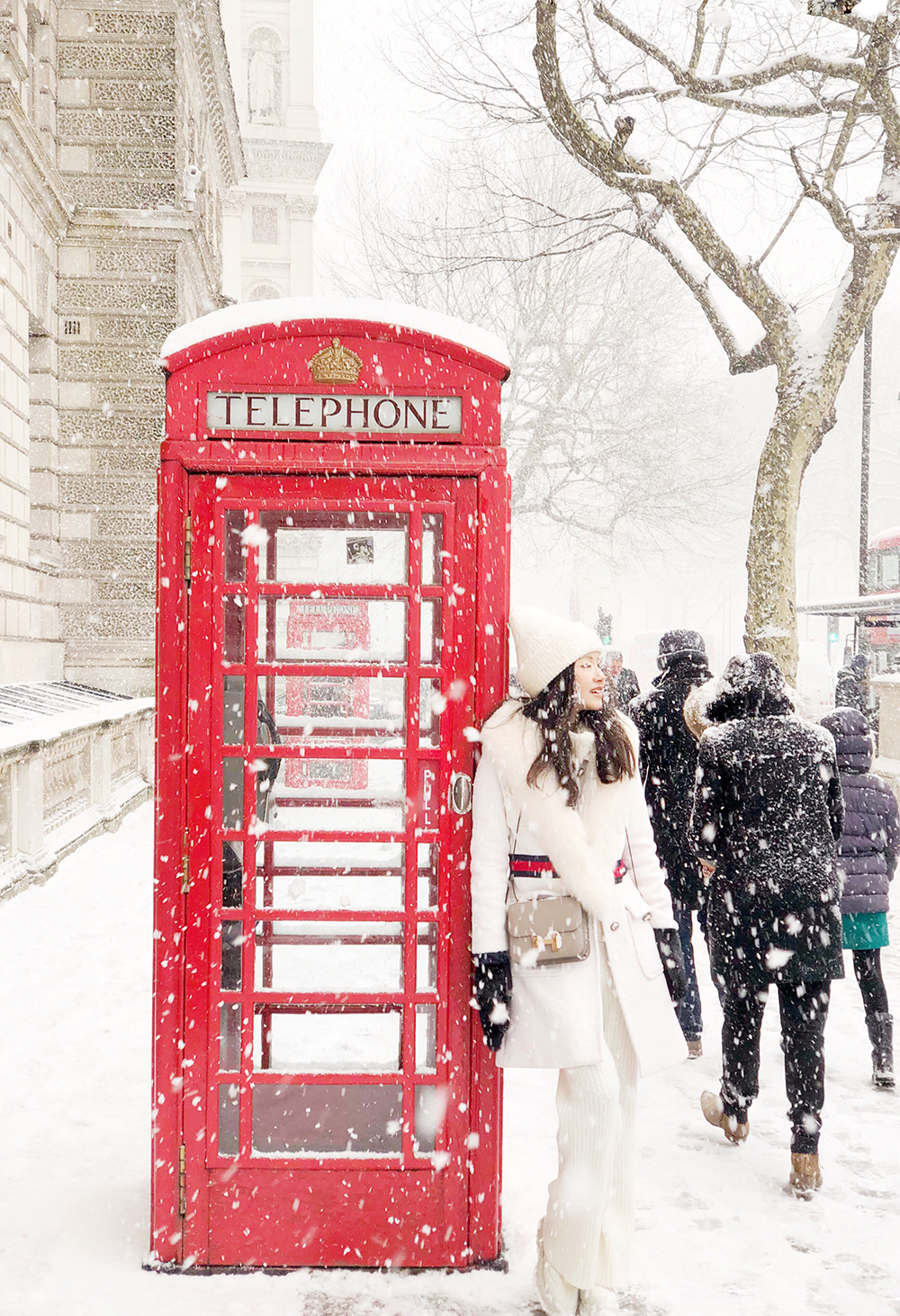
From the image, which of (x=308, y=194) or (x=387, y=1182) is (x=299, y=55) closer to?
(x=308, y=194)

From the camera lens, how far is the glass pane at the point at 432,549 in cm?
360

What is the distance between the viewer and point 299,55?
4584 centimetres

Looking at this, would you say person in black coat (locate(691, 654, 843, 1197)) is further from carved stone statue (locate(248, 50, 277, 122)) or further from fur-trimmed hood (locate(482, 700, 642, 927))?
carved stone statue (locate(248, 50, 277, 122))

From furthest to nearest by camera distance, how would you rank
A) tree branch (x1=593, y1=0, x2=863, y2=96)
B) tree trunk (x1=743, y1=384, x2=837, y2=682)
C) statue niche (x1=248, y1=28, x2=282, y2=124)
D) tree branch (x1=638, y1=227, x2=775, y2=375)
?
statue niche (x1=248, y1=28, x2=282, y2=124) < tree branch (x1=638, y1=227, x2=775, y2=375) < tree trunk (x1=743, y1=384, x2=837, y2=682) < tree branch (x1=593, y1=0, x2=863, y2=96)

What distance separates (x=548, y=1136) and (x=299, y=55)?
4896 centimetres

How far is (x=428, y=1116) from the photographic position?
3799 mm

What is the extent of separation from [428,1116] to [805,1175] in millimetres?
1447

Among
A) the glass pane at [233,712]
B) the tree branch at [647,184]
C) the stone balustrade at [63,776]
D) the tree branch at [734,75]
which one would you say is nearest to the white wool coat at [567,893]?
the glass pane at [233,712]

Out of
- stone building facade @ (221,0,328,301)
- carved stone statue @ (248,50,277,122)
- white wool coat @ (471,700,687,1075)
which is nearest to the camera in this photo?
white wool coat @ (471,700,687,1075)

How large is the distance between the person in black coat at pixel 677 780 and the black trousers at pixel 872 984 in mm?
826

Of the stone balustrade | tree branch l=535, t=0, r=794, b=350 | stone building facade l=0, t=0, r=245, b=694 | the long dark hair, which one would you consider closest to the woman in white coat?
the long dark hair

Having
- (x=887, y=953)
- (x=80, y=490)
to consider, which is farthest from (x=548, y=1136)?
(x=80, y=490)

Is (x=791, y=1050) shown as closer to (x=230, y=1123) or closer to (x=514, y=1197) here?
(x=514, y=1197)

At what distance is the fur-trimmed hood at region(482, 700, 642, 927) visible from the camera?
3.23 m
